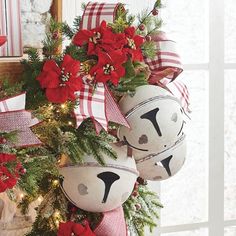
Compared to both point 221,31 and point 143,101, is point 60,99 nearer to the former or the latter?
point 143,101

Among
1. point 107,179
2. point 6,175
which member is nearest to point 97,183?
point 107,179

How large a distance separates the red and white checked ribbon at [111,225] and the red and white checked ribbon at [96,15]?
355mm

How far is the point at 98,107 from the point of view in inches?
45.4

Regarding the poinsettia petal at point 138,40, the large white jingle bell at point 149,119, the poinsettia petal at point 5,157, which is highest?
the poinsettia petal at point 138,40

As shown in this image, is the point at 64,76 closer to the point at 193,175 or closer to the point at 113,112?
the point at 113,112

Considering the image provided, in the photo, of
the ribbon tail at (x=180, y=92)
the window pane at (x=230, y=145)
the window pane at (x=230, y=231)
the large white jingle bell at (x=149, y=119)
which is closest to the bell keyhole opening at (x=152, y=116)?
the large white jingle bell at (x=149, y=119)

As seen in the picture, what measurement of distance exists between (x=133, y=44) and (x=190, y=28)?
673 millimetres

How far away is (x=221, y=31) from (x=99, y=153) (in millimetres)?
792

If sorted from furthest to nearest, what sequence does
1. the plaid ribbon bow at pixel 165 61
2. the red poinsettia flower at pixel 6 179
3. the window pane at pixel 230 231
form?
the window pane at pixel 230 231, the plaid ribbon bow at pixel 165 61, the red poinsettia flower at pixel 6 179

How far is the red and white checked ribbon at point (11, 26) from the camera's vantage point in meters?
1.27

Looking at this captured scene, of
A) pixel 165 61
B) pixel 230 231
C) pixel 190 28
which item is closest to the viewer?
pixel 165 61

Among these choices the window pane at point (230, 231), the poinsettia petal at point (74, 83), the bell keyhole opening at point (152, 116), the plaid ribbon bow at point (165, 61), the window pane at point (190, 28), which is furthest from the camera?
the window pane at point (230, 231)

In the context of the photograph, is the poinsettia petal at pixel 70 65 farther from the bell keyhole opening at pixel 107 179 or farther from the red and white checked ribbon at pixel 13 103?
the bell keyhole opening at pixel 107 179

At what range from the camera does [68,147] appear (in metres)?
1.15
